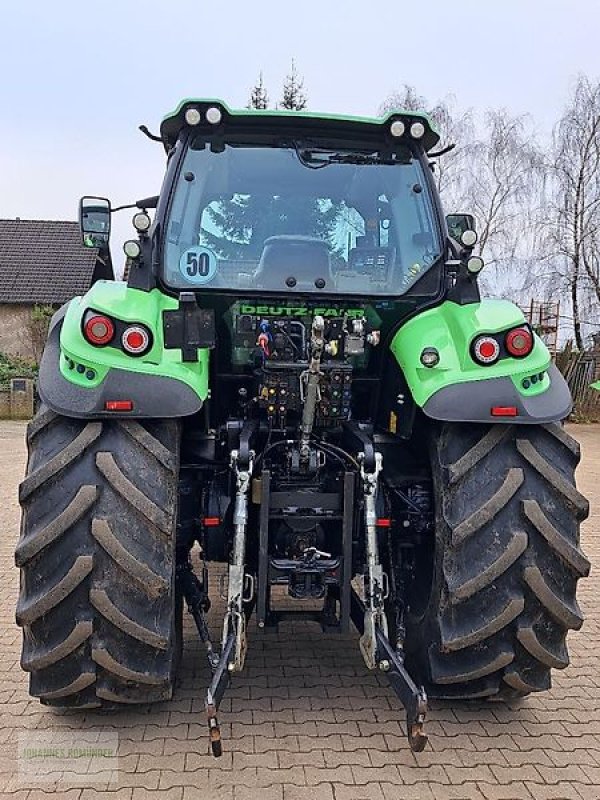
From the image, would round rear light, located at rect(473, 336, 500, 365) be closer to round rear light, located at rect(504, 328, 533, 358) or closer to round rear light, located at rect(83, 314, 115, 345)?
round rear light, located at rect(504, 328, 533, 358)

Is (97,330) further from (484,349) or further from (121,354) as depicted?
(484,349)

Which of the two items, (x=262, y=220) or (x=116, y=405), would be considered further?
(x=262, y=220)

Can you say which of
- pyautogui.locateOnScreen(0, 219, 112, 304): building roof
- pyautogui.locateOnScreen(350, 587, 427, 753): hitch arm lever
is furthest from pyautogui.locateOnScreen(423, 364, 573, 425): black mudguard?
pyautogui.locateOnScreen(0, 219, 112, 304): building roof

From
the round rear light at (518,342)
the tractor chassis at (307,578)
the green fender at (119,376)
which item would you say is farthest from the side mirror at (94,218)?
the round rear light at (518,342)

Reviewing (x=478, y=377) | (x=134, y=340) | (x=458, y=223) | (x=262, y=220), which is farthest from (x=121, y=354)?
(x=458, y=223)

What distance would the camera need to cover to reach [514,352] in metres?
3.16

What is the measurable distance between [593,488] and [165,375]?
8794 mm

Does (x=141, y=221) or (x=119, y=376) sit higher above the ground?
(x=141, y=221)

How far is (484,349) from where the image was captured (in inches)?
123

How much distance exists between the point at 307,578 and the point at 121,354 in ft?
4.04

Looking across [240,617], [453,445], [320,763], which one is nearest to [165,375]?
[240,617]

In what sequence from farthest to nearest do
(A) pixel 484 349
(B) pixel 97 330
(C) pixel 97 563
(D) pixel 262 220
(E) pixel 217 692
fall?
(D) pixel 262 220
(A) pixel 484 349
(B) pixel 97 330
(C) pixel 97 563
(E) pixel 217 692

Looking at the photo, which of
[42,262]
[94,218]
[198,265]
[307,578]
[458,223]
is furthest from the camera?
[42,262]

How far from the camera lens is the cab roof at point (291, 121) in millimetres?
3490
